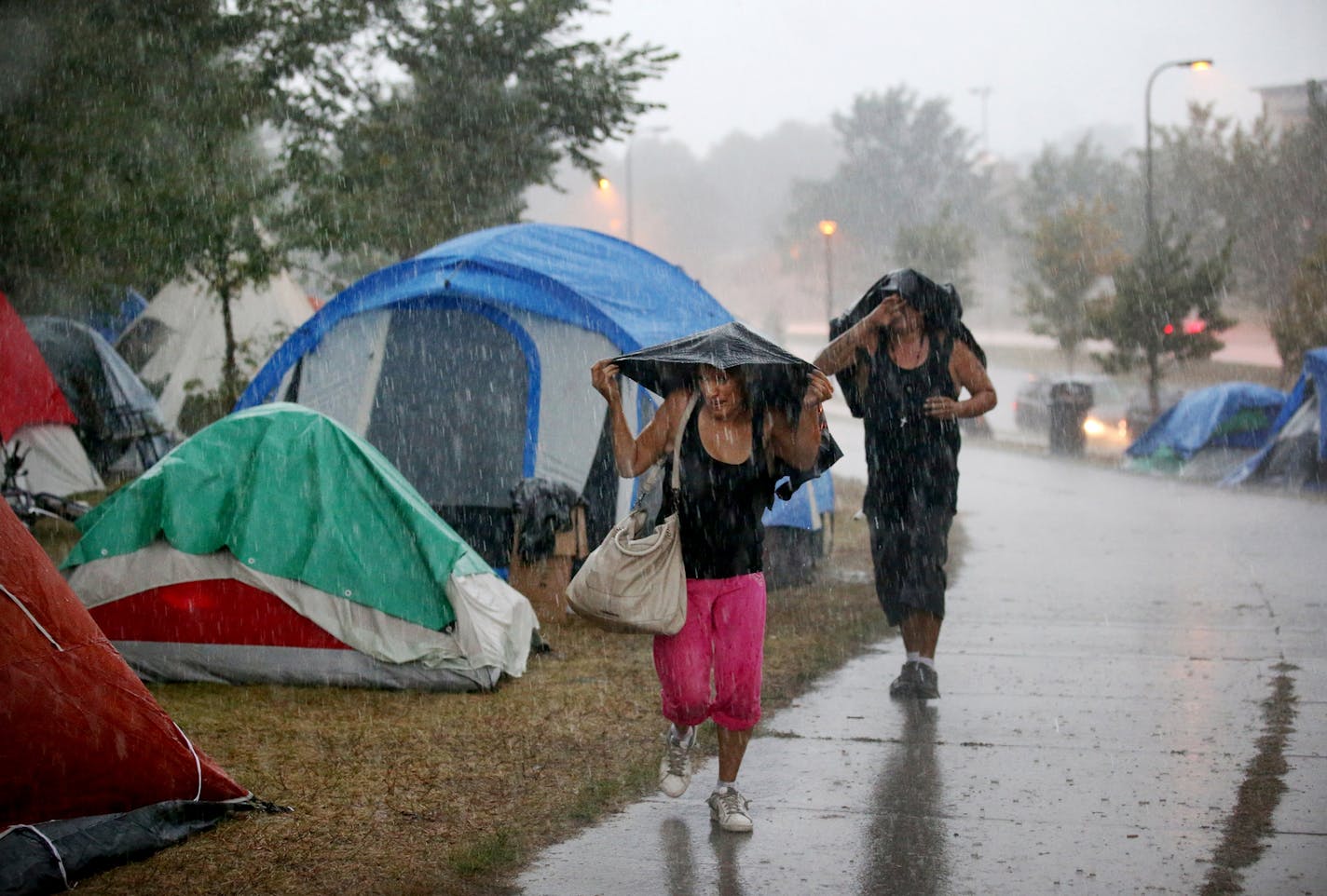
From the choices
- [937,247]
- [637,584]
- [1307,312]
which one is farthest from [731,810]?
[937,247]

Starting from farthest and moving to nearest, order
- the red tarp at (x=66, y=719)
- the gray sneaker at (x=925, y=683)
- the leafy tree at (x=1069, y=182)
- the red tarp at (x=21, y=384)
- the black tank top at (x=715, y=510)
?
the leafy tree at (x=1069, y=182), the red tarp at (x=21, y=384), the gray sneaker at (x=925, y=683), the black tank top at (x=715, y=510), the red tarp at (x=66, y=719)

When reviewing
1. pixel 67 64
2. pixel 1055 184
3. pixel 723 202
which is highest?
pixel 723 202

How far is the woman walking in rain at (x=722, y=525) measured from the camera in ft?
16.1

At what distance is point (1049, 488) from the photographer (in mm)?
18641

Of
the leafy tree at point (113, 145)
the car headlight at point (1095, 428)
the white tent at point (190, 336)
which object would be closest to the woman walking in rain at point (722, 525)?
the leafy tree at point (113, 145)

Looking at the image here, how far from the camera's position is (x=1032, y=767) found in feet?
18.5

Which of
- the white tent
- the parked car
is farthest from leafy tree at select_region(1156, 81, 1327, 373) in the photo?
the white tent

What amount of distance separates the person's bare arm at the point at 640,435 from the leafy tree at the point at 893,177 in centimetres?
6879

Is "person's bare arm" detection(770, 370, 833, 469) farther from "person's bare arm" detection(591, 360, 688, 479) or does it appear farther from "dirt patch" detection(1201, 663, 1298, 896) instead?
"dirt patch" detection(1201, 663, 1298, 896)

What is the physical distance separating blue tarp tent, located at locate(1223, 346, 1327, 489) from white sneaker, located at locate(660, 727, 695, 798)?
1336 centimetres

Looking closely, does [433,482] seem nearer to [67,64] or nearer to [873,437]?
[873,437]

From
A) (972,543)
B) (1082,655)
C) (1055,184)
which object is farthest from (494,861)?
(1055,184)

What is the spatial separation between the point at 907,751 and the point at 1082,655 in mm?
2417

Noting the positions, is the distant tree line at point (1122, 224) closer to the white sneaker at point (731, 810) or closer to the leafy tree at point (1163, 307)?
the leafy tree at point (1163, 307)
